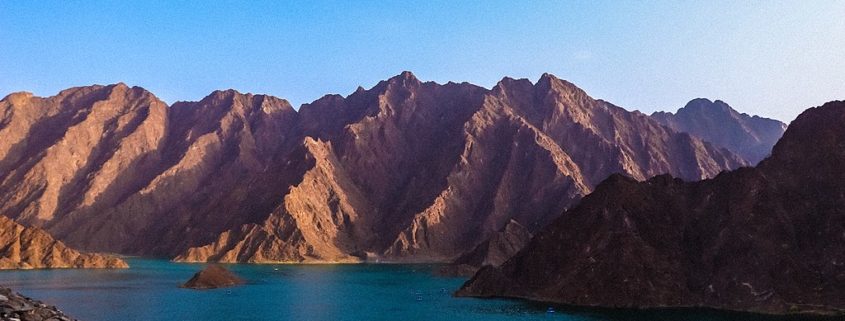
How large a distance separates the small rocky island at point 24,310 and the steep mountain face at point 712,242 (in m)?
120

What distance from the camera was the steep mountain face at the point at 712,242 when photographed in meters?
134

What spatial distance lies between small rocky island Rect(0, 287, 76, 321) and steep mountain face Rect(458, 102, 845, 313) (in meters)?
120

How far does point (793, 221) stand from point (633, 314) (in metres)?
41.4

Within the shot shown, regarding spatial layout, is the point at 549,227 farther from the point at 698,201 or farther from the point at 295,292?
the point at 295,292

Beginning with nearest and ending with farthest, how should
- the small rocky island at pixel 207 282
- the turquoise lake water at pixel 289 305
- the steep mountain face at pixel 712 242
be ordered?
1. the turquoise lake water at pixel 289 305
2. the steep mountain face at pixel 712 242
3. the small rocky island at pixel 207 282

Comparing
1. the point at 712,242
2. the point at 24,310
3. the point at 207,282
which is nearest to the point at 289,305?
the point at 207,282

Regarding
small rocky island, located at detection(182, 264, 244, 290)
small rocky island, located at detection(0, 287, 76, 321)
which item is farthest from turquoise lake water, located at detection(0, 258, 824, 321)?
small rocky island, located at detection(0, 287, 76, 321)

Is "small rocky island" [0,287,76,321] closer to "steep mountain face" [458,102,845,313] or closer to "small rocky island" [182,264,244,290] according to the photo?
"steep mountain face" [458,102,845,313]

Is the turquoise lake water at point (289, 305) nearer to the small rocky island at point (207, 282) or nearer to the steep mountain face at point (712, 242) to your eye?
the small rocky island at point (207, 282)

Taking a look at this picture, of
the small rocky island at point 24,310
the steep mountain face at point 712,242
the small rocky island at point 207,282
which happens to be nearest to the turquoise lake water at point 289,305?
the small rocky island at point 207,282

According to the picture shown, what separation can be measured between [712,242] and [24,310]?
138m

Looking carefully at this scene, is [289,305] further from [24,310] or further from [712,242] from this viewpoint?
[24,310]

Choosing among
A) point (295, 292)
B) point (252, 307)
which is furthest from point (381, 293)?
point (252, 307)

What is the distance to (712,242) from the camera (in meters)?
148
